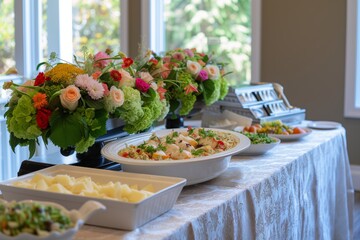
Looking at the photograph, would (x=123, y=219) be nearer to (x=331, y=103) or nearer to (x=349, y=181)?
(x=349, y=181)

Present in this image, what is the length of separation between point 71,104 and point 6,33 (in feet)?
14.2

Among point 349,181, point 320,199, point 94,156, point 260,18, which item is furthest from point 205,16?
point 94,156

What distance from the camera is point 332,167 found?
306cm

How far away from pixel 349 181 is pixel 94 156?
166 centimetres

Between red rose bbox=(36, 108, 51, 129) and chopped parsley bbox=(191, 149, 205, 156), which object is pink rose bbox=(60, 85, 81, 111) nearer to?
red rose bbox=(36, 108, 51, 129)

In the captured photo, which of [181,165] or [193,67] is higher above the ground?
[193,67]

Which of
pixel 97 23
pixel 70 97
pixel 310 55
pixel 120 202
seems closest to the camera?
pixel 120 202

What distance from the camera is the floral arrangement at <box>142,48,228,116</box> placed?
262 centimetres

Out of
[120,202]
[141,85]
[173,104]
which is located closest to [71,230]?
[120,202]

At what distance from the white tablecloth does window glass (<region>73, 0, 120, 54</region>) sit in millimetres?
3258

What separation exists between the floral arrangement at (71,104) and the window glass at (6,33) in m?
4.05

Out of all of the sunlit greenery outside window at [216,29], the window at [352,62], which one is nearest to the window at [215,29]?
the sunlit greenery outside window at [216,29]

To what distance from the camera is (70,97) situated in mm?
1843

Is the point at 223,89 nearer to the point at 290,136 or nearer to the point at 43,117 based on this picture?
the point at 290,136
